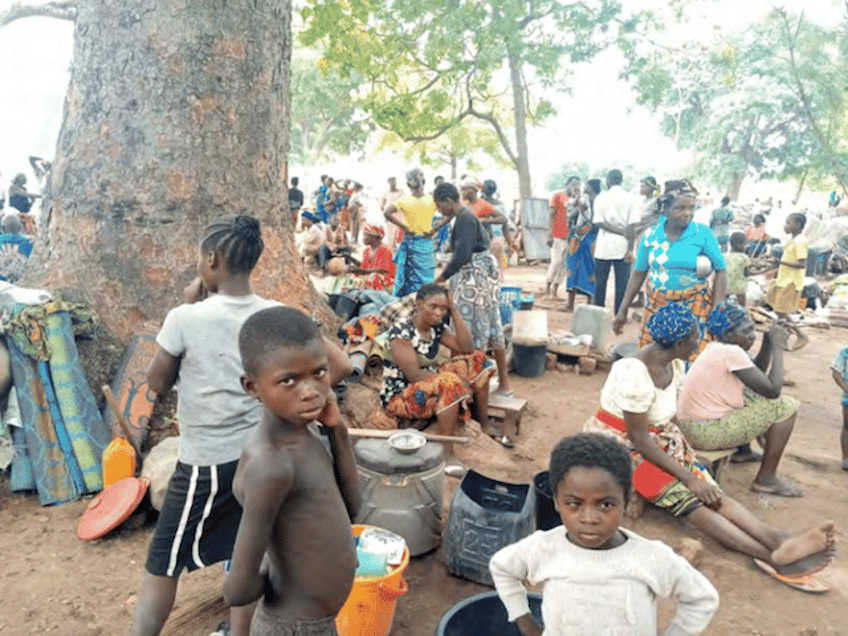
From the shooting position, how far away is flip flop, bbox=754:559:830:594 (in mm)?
3174

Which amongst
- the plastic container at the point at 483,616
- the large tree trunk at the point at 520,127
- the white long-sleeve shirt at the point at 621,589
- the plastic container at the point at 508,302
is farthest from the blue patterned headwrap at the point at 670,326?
the large tree trunk at the point at 520,127

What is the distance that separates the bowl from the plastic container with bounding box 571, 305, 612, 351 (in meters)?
4.16

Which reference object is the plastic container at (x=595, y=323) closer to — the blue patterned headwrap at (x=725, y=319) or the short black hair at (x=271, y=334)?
the blue patterned headwrap at (x=725, y=319)

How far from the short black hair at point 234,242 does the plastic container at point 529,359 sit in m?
4.42

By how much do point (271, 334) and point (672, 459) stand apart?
243 centimetres

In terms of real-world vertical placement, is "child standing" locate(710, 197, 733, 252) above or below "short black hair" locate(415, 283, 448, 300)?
above

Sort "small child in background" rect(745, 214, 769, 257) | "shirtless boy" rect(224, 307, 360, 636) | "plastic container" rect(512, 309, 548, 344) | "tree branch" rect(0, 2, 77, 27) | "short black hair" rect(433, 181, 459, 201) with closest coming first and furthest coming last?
"shirtless boy" rect(224, 307, 360, 636)
"tree branch" rect(0, 2, 77, 27)
"short black hair" rect(433, 181, 459, 201)
"plastic container" rect(512, 309, 548, 344)
"small child in background" rect(745, 214, 769, 257)

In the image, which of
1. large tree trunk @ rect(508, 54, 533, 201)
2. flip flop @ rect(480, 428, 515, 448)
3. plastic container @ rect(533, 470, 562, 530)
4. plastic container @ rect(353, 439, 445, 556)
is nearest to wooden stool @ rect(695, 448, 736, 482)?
plastic container @ rect(533, 470, 562, 530)

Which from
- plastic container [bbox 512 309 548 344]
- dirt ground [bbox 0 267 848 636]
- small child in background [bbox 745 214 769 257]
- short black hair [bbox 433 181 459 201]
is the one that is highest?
short black hair [bbox 433 181 459 201]

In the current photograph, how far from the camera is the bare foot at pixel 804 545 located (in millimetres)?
2924

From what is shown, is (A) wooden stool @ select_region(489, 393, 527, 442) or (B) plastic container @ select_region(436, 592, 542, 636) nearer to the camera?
(B) plastic container @ select_region(436, 592, 542, 636)

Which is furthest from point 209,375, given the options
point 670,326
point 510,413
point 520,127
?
point 520,127

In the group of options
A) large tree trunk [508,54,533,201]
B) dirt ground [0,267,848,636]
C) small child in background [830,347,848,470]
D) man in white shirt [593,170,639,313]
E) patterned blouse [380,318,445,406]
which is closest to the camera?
dirt ground [0,267,848,636]

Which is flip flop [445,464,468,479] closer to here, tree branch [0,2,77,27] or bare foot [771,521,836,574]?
bare foot [771,521,836,574]
